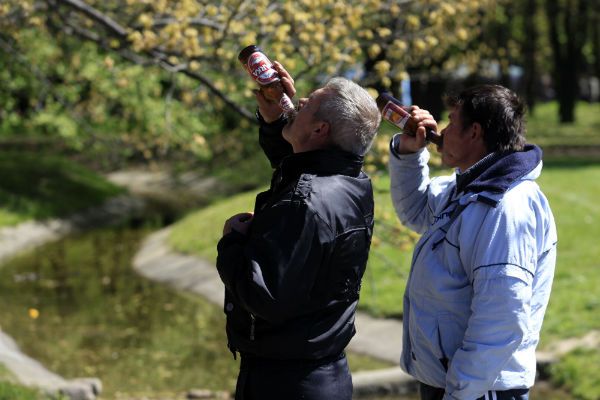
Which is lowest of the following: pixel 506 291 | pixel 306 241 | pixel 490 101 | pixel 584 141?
pixel 584 141

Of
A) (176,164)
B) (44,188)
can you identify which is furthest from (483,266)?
(176,164)

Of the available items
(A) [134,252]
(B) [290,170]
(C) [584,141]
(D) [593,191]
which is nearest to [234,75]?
(B) [290,170]

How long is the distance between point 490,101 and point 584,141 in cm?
3004

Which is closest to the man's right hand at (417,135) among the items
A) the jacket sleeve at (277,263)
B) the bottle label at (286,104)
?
the bottle label at (286,104)

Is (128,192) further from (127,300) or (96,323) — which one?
(96,323)

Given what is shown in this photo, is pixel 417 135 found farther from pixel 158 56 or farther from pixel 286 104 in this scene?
pixel 158 56

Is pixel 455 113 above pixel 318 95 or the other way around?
the other way around

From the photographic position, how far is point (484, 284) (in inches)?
138

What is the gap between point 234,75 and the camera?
341 inches

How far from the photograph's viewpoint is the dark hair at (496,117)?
3729 mm

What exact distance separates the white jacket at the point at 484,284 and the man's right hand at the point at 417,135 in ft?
1.04

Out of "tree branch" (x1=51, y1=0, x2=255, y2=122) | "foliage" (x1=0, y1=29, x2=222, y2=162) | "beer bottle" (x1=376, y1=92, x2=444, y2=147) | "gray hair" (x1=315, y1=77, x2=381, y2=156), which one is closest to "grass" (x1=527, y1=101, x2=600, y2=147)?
"foliage" (x1=0, y1=29, x2=222, y2=162)

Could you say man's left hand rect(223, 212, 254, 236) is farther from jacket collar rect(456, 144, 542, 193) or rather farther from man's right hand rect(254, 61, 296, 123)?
jacket collar rect(456, 144, 542, 193)

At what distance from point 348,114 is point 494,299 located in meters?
0.80
